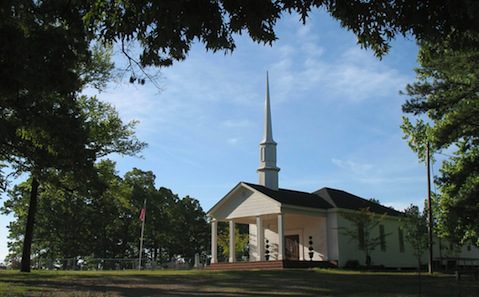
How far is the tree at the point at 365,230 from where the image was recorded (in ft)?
105

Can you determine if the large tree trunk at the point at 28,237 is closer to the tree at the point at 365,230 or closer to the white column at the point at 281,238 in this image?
the white column at the point at 281,238

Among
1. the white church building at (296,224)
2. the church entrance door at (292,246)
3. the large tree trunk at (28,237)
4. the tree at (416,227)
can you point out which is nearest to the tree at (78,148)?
the large tree trunk at (28,237)

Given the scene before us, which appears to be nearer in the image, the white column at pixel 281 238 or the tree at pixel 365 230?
the white column at pixel 281 238

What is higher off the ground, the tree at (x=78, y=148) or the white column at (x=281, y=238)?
the tree at (x=78, y=148)

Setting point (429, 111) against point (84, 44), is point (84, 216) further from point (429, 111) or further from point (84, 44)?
point (84, 44)

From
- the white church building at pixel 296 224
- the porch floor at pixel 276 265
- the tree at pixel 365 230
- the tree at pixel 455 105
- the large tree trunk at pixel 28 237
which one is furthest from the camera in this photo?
the white church building at pixel 296 224

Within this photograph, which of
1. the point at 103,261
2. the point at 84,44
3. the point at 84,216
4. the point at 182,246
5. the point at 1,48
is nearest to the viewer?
the point at 1,48

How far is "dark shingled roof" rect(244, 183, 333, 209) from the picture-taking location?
107 ft

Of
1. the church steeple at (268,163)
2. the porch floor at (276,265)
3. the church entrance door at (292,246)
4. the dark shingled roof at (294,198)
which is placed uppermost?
the church steeple at (268,163)

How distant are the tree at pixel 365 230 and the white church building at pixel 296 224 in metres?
0.24

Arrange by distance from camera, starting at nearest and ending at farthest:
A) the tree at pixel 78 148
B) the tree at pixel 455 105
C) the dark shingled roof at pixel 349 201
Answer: the tree at pixel 78 148 → the tree at pixel 455 105 → the dark shingled roof at pixel 349 201

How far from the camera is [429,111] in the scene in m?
21.3

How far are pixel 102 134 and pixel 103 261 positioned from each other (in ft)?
54.9

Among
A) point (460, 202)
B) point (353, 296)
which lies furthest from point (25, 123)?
point (460, 202)
